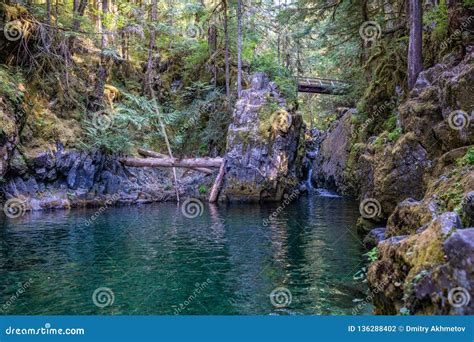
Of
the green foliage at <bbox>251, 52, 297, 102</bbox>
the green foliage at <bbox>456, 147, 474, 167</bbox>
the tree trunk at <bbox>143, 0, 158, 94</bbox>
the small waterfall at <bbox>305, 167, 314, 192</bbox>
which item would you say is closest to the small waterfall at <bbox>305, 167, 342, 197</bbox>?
the small waterfall at <bbox>305, 167, 314, 192</bbox>

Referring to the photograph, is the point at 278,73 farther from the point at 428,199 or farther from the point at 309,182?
the point at 428,199

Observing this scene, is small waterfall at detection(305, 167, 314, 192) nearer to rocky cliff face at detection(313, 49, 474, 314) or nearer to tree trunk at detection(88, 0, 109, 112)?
rocky cliff face at detection(313, 49, 474, 314)

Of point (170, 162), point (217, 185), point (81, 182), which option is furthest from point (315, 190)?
point (81, 182)

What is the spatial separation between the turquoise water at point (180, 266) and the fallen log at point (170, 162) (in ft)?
27.6

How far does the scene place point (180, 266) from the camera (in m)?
10.2

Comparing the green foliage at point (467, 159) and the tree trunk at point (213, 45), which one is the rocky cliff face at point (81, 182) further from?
the green foliage at point (467, 159)

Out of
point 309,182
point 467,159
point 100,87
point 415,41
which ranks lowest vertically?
point 309,182

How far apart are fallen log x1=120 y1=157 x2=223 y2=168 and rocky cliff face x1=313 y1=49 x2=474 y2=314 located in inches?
451

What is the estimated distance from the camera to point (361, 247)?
11.9 meters

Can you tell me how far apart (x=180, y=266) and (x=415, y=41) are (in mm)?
11382

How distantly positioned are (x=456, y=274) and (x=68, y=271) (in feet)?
27.3

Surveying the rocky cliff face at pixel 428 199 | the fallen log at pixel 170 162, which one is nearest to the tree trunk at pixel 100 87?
→ the fallen log at pixel 170 162

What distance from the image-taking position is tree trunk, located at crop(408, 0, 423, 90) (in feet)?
48.2

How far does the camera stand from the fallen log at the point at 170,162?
84.3ft
